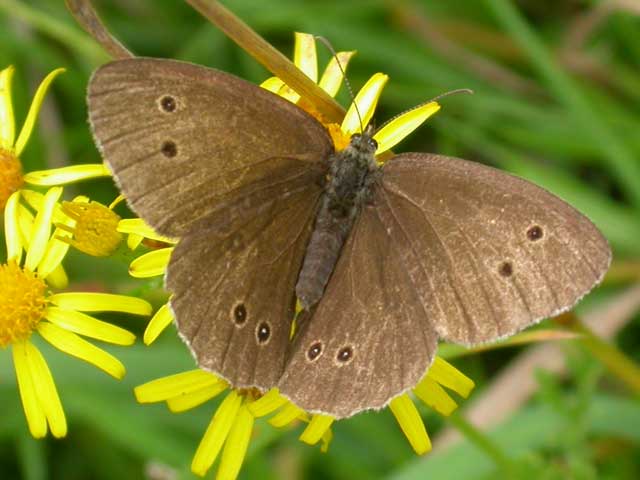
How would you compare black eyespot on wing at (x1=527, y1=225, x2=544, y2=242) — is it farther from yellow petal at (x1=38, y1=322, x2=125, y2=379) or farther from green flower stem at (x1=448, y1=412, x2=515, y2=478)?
yellow petal at (x1=38, y1=322, x2=125, y2=379)

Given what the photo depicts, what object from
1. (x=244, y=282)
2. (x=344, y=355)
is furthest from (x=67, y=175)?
(x=344, y=355)

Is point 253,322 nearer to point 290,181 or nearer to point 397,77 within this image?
point 290,181

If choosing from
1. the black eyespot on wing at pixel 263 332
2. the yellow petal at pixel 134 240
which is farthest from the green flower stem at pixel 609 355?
the yellow petal at pixel 134 240

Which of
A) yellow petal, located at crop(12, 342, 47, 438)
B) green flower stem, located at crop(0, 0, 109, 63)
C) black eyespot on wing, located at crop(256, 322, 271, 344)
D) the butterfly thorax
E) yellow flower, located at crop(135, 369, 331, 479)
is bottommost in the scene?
yellow petal, located at crop(12, 342, 47, 438)

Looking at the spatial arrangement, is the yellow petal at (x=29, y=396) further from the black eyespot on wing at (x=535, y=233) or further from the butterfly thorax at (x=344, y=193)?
the black eyespot on wing at (x=535, y=233)

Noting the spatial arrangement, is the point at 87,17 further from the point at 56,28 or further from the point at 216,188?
the point at 56,28

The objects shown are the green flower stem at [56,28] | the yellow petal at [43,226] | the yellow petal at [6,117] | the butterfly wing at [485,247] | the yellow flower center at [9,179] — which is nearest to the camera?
the butterfly wing at [485,247]

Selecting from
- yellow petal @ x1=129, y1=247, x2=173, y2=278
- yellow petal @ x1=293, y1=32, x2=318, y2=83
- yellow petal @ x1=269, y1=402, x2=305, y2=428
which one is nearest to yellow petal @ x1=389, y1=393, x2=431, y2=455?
yellow petal @ x1=269, y1=402, x2=305, y2=428
